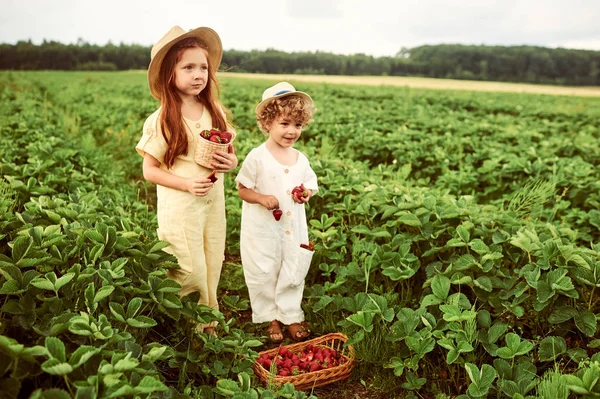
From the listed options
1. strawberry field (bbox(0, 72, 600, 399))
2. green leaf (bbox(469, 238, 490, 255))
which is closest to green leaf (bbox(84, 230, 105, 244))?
strawberry field (bbox(0, 72, 600, 399))

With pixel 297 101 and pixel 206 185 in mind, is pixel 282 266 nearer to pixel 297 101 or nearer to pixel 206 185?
pixel 206 185

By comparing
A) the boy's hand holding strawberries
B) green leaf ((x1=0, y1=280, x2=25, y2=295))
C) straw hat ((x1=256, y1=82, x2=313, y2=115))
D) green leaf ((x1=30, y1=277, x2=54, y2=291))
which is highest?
straw hat ((x1=256, y1=82, x2=313, y2=115))

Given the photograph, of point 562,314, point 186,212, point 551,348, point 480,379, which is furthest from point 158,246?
point 562,314

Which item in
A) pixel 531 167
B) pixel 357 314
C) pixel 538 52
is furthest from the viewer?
pixel 538 52

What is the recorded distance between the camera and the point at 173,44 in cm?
293

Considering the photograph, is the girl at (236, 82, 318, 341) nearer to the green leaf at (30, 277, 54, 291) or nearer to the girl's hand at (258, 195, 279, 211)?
the girl's hand at (258, 195, 279, 211)

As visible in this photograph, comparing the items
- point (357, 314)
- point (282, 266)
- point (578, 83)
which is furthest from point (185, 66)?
point (578, 83)

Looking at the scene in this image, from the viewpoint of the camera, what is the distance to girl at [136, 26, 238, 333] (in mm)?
2900

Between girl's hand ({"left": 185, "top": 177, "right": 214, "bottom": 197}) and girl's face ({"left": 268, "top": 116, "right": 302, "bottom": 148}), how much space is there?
0.61 meters

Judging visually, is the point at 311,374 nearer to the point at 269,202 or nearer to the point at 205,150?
the point at 269,202

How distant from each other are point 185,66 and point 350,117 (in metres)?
7.95

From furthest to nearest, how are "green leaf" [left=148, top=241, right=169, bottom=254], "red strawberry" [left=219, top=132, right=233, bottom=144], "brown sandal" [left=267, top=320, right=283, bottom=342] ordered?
"brown sandal" [left=267, top=320, right=283, bottom=342] → "red strawberry" [left=219, top=132, right=233, bottom=144] → "green leaf" [left=148, top=241, right=169, bottom=254]

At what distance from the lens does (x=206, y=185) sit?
2812mm

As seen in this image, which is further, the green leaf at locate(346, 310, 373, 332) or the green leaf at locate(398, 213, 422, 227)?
the green leaf at locate(398, 213, 422, 227)
